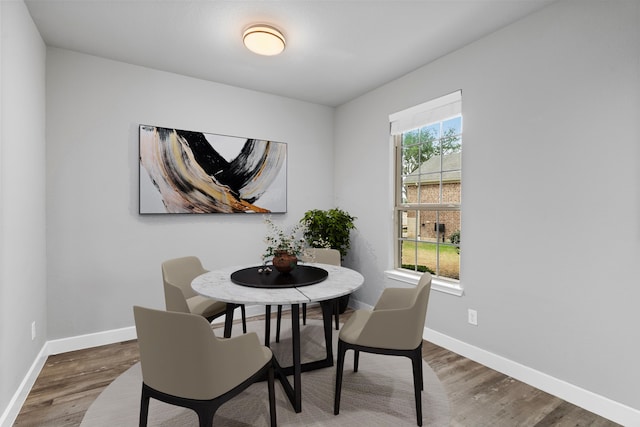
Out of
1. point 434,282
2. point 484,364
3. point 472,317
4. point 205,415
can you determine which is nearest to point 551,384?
point 484,364

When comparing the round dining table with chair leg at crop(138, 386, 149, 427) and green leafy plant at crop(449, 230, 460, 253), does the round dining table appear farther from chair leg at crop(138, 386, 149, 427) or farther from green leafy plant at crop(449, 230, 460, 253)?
green leafy plant at crop(449, 230, 460, 253)

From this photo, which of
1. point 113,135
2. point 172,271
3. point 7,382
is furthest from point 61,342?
point 113,135

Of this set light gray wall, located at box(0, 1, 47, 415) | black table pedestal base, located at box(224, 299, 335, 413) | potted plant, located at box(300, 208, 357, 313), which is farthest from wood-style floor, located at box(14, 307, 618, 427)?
potted plant, located at box(300, 208, 357, 313)

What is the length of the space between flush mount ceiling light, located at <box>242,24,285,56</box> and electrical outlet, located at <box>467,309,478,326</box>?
2.76 m

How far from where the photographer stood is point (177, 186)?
3.40m

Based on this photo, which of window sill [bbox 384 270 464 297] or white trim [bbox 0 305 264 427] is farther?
window sill [bbox 384 270 464 297]

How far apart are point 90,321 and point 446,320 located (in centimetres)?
333

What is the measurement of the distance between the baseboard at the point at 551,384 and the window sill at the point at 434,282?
428mm

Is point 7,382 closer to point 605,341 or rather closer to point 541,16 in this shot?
point 605,341

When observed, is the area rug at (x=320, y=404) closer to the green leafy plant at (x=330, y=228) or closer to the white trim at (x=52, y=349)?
the white trim at (x=52, y=349)

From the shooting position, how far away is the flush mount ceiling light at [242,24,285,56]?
2.50m

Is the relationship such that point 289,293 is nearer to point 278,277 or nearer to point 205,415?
point 278,277

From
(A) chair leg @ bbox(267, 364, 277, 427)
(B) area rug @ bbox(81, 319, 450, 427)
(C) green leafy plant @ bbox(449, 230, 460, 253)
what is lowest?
(B) area rug @ bbox(81, 319, 450, 427)

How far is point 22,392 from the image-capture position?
2180 millimetres
